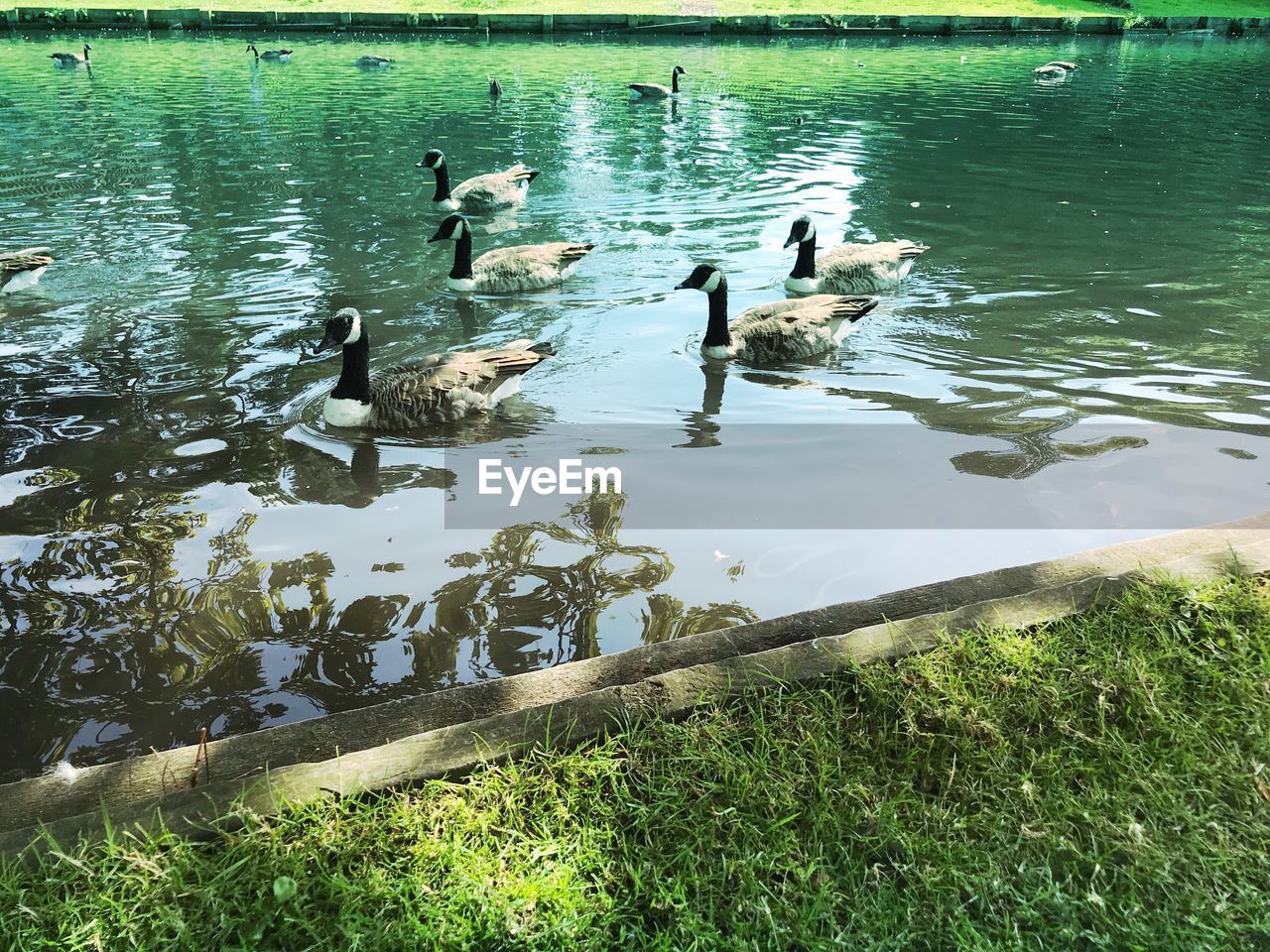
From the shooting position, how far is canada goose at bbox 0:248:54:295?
32.8ft

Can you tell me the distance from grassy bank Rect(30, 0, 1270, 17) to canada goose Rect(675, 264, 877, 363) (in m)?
42.6

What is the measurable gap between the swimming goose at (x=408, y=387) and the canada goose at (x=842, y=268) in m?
4.27

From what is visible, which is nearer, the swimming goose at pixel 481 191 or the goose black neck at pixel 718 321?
the goose black neck at pixel 718 321

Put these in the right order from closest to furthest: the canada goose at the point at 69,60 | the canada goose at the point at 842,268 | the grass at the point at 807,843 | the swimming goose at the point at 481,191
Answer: the grass at the point at 807,843 < the canada goose at the point at 842,268 < the swimming goose at the point at 481,191 < the canada goose at the point at 69,60

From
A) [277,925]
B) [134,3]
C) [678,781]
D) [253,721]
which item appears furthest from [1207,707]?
[134,3]

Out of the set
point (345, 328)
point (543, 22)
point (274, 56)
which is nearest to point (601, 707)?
point (345, 328)

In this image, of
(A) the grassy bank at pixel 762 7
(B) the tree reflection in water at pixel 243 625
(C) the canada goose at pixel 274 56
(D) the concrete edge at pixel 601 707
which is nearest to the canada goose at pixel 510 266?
(B) the tree reflection in water at pixel 243 625

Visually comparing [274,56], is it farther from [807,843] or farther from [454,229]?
[807,843]

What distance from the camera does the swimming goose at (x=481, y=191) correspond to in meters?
14.6

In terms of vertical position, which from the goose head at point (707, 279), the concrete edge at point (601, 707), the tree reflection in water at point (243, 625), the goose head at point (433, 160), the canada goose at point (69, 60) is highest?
the canada goose at point (69, 60)

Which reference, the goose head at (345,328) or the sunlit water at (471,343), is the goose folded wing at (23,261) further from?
the goose head at (345,328)

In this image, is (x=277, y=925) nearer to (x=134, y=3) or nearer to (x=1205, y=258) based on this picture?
(x=1205, y=258)

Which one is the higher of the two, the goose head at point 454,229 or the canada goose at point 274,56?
the canada goose at point 274,56

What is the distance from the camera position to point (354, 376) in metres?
7.45
